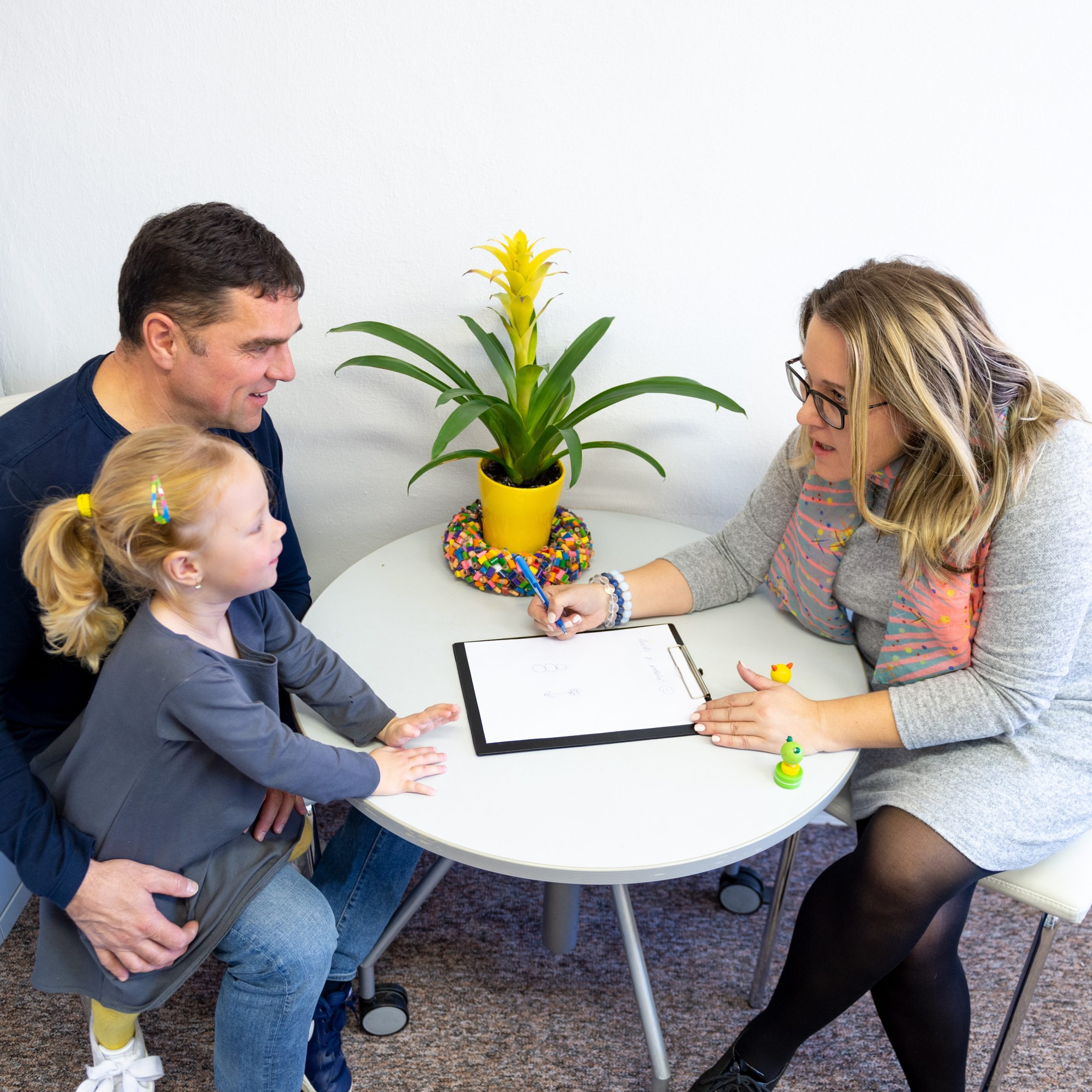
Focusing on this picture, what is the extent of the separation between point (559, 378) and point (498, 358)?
116 mm

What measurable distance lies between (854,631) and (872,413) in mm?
434

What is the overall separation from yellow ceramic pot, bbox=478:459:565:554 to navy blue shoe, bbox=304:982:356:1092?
0.78m

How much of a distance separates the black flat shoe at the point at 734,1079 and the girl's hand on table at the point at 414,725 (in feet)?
2.31

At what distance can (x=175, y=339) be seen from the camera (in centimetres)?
130

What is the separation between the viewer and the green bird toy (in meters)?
1.24

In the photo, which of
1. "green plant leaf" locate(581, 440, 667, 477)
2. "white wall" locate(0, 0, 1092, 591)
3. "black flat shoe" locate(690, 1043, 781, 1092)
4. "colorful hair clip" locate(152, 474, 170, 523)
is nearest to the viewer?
"colorful hair clip" locate(152, 474, 170, 523)

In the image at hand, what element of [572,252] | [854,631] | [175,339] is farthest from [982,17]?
[175,339]

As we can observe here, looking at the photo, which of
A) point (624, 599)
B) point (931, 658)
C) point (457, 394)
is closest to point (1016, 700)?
point (931, 658)

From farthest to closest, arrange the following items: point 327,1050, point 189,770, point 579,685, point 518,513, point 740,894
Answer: point 740,894 → point 518,513 → point 327,1050 → point 579,685 → point 189,770

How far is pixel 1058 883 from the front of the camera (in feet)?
4.56

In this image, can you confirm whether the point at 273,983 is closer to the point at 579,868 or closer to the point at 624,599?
the point at 579,868

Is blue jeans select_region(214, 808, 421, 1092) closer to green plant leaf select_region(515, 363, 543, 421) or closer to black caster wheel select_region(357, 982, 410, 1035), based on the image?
black caster wheel select_region(357, 982, 410, 1035)

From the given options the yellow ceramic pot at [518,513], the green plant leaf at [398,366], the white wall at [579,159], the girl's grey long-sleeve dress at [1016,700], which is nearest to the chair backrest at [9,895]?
the white wall at [579,159]


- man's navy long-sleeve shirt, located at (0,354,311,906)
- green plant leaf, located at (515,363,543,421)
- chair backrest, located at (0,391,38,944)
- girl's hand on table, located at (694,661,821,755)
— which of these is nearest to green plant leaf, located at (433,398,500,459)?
green plant leaf, located at (515,363,543,421)
